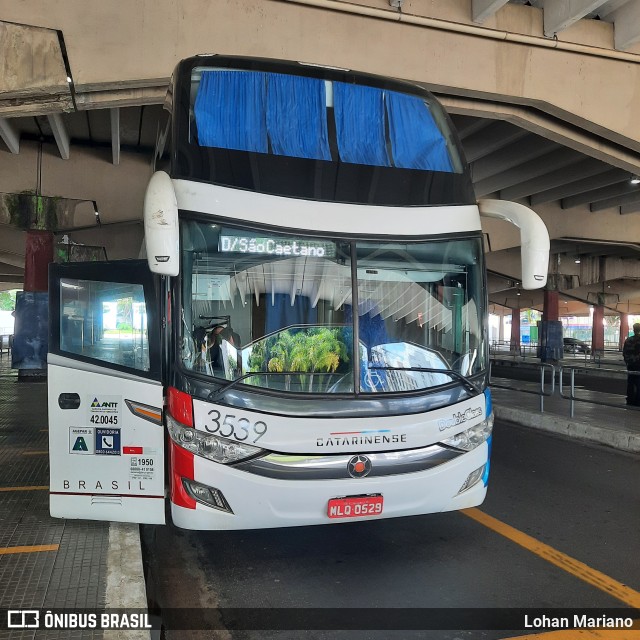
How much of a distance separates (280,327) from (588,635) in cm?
277

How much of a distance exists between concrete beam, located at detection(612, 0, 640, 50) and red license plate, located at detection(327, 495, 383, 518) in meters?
10.9

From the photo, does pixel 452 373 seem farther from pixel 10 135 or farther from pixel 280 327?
pixel 10 135

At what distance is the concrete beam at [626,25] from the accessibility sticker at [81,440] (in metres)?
11.7

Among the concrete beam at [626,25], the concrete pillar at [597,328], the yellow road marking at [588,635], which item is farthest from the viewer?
the concrete pillar at [597,328]

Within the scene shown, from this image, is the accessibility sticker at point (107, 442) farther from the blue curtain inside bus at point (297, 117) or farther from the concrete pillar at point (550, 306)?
the concrete pillar at point (550, 306)

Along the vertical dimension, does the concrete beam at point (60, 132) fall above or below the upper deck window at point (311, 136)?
above

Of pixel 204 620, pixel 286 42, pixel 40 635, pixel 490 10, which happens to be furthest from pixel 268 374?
pixel 490 10

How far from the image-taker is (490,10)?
999 cm

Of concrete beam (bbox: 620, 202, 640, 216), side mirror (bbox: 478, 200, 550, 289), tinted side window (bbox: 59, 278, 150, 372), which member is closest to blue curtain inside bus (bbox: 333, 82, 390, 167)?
side mirror (bbox: 478, 200, 550, 289)

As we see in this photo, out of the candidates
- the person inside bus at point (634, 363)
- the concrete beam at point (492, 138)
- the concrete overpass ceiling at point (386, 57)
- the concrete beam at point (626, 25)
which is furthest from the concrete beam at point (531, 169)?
the person inside bus at point (634, 363)

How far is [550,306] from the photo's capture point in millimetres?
36625

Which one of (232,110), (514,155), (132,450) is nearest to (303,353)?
(132,450)

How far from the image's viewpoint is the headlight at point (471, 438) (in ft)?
14.3

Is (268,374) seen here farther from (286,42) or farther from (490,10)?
(490,10)
